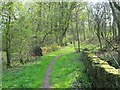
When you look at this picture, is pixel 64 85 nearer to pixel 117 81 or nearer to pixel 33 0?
pixel 117 81

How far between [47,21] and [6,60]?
16886 mm

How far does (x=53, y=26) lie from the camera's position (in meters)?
55.8

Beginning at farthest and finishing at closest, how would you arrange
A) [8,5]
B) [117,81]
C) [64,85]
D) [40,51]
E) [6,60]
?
1. [40,51]
2. [6,60]
3. [8,5]
4. [64,85]
5. [117,81]

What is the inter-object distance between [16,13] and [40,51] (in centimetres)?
1135

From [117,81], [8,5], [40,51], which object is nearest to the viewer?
[117,81]

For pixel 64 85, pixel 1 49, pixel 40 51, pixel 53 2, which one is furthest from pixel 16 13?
pixel 53 2

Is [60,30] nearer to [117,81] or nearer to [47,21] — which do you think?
[47,21]

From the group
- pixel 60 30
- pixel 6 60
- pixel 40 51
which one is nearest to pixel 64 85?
pixel 6 60

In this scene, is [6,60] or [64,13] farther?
[64,13]

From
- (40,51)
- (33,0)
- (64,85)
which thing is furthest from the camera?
(33,0)

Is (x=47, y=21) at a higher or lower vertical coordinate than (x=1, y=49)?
higher

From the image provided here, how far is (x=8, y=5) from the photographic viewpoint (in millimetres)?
33406

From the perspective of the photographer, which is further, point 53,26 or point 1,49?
point 53,26

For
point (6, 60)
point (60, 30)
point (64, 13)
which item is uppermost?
point (64, 13)
